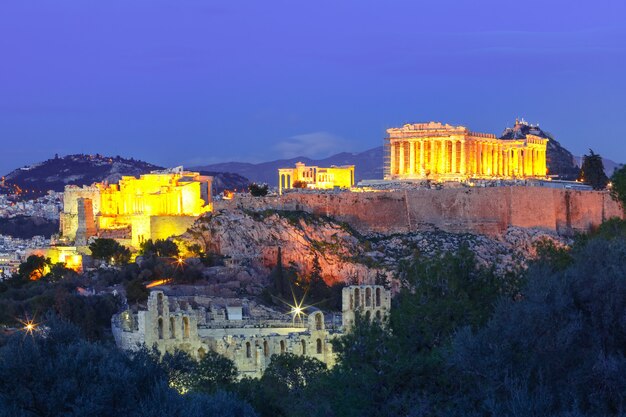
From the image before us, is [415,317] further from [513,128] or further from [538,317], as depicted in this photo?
[513,128]

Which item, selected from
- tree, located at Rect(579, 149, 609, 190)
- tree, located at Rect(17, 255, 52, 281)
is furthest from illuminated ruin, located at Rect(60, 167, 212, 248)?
tree, located at Rect(579, 149, 609, 190)

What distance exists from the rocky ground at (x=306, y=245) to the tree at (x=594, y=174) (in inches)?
477

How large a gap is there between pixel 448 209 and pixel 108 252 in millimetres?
21997

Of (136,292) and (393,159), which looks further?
(393,159)

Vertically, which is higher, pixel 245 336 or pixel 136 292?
pixel 136 292

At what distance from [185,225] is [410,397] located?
1693 inches

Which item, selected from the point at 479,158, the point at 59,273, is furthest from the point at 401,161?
the point at 59,273

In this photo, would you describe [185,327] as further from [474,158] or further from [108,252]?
[474,158]

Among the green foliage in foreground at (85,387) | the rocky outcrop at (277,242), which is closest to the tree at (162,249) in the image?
the rocky outcrop at (277,242)

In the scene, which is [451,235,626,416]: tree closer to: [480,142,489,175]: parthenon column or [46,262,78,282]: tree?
[46,262,78,282]: tree

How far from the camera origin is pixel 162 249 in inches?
2093

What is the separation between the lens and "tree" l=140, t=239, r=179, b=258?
2082 inches

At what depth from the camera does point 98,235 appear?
200ft

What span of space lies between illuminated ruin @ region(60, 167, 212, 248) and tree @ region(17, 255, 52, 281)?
3.76m
